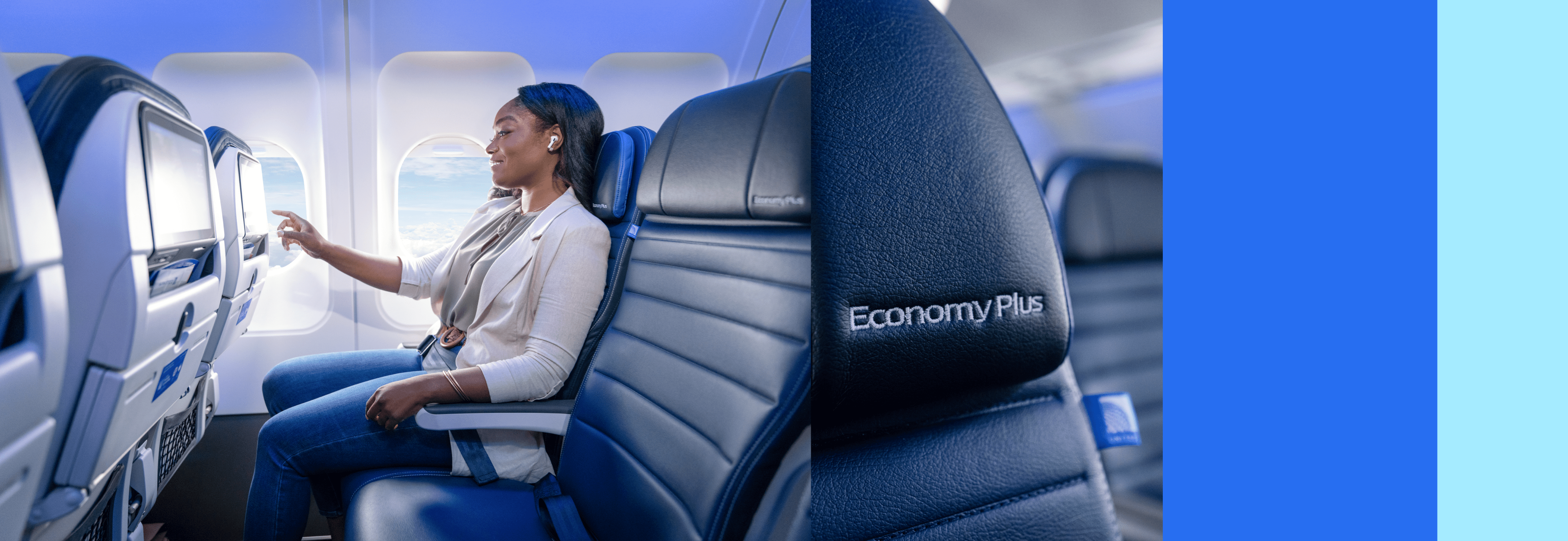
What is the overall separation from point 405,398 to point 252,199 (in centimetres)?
17

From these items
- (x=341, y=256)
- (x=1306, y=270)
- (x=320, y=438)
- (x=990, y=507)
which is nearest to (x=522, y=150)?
(x=341, y=256)

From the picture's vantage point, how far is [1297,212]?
3.91ft

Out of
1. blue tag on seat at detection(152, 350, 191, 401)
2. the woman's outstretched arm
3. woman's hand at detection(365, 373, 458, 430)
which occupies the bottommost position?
woman's hand at detection(365, 373, 458, 430)

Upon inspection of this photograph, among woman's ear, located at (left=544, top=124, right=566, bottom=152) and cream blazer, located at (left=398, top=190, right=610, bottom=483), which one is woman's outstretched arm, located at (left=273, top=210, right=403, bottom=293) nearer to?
cream blazer, located at (left=398, top=190, right=610, bottom=483)

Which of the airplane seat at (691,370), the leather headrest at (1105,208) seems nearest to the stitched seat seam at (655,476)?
the airplane seat at (691,370)

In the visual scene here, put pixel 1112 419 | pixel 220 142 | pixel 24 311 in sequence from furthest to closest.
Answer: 1. pixel 1112 419
2. pixel 220 142
3. pixel 24 311

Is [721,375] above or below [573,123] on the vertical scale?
below

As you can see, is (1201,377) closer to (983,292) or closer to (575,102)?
(983,292)

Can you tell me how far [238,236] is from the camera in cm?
46

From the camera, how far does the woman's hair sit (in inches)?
20.9

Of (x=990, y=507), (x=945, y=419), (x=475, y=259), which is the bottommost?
(x=990, y=507)

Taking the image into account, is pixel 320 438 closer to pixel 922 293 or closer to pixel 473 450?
pixel 473 450

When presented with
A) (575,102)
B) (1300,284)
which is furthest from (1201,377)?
(575,102)

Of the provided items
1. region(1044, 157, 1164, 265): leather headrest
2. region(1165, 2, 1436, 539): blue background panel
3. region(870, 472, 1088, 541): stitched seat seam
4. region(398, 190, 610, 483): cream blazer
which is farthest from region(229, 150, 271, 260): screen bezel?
region(1165, 2, 1436, 539): blue background panel
